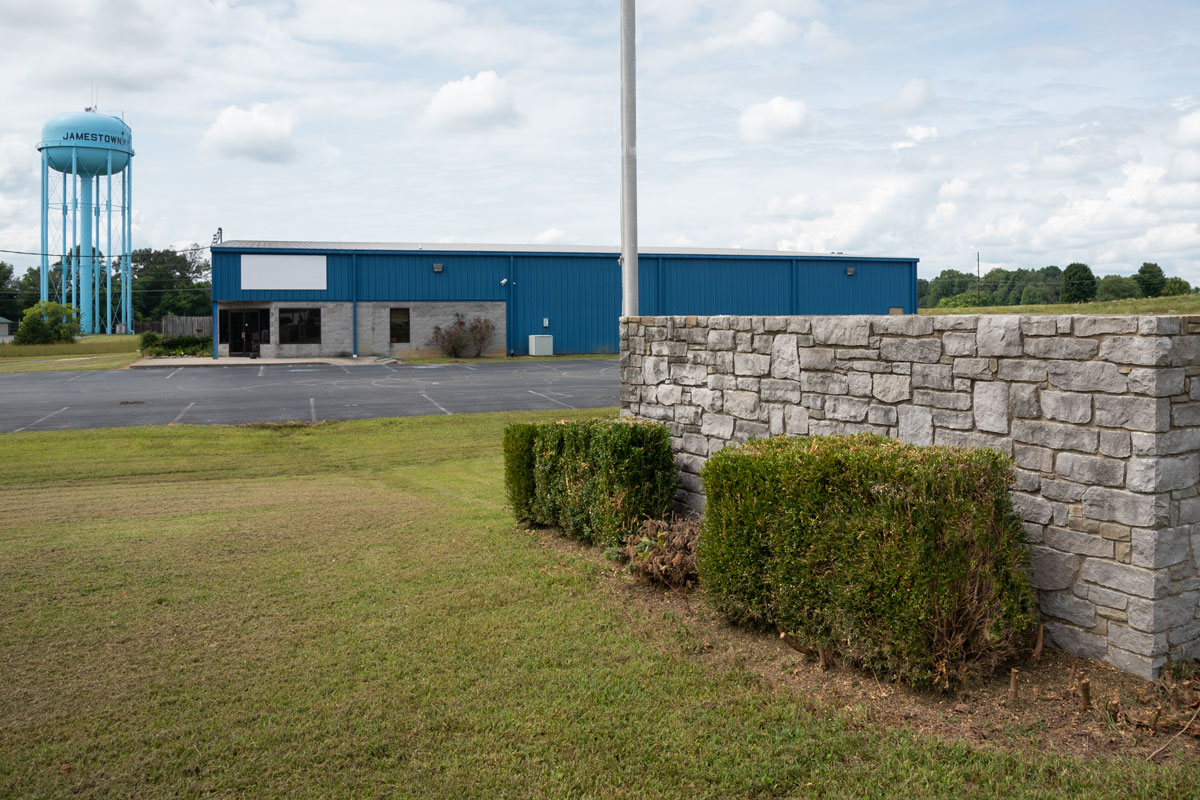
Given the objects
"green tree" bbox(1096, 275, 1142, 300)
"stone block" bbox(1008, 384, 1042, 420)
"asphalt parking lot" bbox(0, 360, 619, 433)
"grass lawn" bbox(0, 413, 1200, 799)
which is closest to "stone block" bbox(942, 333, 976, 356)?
"stone block" bbox(1008, 384, 1042, 420)

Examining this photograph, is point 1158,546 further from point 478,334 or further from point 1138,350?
point 478,334

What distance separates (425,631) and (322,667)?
0.78 meters

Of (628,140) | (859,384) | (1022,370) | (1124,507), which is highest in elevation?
(628,140)

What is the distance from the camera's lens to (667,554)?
699 centimetres

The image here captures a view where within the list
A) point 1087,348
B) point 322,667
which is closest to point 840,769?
point 1087,348

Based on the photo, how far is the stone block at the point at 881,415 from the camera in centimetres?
636

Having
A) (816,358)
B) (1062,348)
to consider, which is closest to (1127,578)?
(1062,348)

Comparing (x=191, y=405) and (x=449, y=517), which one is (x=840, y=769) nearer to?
(x=449, y=517)

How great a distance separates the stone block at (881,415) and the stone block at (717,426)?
1.51 m

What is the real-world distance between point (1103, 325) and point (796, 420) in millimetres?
2525

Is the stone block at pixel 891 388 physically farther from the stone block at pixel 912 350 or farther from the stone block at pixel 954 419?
the stone block at pixel 954 419

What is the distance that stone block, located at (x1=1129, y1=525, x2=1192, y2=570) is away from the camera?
15.8 ft

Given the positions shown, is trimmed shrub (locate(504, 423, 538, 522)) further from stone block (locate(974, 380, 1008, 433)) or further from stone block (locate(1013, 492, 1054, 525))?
stone block (locate(1013, 492, 1054, 525))

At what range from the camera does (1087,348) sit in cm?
509
